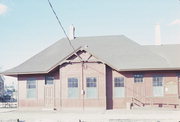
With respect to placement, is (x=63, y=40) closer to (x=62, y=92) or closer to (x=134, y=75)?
(x=62, y=92)

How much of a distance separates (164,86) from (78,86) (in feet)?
25.8

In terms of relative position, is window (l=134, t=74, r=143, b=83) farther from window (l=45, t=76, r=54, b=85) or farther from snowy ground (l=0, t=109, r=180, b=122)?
window (l=45, t=76, r=54, b=85)

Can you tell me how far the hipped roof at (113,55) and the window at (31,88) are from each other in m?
1.15

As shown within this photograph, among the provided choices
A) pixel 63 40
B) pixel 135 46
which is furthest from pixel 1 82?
pixel 135 46

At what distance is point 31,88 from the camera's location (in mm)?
27953

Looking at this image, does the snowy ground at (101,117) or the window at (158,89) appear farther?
the window at (158,89)

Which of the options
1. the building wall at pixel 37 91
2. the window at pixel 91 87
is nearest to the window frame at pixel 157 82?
the window at pixel 91 87

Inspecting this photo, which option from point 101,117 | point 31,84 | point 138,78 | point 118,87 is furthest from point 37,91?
point 101,117

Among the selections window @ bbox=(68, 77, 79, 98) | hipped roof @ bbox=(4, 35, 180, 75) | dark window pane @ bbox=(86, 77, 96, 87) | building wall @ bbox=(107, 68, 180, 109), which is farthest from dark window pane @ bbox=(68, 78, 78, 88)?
building wall @ bbox=(107, 68, 180, 109)

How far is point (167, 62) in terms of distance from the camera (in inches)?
1061

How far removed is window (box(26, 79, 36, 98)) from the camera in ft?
91.6

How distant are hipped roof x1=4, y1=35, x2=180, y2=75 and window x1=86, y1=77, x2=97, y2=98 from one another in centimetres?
213

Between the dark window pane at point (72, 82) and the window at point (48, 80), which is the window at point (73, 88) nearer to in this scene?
the dark window pane at point (72, 82)

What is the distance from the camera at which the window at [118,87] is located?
2658 centimetres
